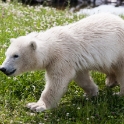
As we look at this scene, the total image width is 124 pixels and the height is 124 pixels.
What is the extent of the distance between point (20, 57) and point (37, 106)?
0.82 metres

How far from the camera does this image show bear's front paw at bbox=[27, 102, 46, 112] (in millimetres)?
6367

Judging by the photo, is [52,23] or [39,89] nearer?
[39,89]

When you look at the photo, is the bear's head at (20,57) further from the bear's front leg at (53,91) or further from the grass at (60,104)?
the grass at (60,104)

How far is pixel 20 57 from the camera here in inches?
249

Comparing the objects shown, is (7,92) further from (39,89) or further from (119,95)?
(119,95)

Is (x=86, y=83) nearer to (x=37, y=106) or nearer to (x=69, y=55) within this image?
(x=69, y=55)

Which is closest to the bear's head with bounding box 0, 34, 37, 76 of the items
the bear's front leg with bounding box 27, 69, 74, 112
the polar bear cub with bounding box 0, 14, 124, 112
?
the polar bear cub with bounding box 0, 14, 124, 112

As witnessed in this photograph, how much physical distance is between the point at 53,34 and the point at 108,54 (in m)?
0.99

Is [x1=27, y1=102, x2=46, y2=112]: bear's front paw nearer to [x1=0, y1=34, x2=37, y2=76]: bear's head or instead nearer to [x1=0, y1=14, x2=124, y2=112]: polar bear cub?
[x1=0, y1=14, x2=124, y2=112]: polar bear cub

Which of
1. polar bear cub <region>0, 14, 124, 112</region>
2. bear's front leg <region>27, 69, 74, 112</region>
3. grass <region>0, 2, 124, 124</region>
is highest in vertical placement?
polar bear cub <region>0, 14, 124, 112</region>

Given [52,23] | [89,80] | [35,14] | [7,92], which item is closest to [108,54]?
[89,80]

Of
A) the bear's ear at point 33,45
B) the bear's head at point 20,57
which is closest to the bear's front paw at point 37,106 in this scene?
the bear's head at point 20,57

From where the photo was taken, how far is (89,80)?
7281mm

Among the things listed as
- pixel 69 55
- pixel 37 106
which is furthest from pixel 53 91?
pixel 69 55
